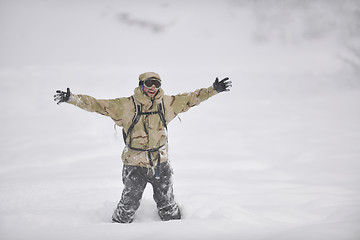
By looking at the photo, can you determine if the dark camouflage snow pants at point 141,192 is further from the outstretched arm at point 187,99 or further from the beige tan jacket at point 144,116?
the outstretched arm at point 187,99

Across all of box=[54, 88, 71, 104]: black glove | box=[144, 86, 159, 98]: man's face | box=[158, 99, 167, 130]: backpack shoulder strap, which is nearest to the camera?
box=[54, 88, 71, 104]: black glove

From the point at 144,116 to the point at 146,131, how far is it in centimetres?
15

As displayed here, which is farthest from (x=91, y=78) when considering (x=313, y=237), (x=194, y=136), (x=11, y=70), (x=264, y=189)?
(x=313, y=237)

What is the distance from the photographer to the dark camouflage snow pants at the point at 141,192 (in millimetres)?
3211

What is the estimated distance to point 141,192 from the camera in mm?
3287

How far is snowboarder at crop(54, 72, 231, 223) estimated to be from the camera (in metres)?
3.04

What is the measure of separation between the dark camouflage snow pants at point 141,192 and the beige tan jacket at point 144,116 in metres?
0.10

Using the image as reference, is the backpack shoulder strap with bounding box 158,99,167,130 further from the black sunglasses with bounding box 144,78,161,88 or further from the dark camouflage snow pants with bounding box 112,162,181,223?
the dark camouflage snow pants with bounding box 112,162,181,223

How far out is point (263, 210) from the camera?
137 inches

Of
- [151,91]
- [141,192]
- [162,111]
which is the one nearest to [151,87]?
[151,91]

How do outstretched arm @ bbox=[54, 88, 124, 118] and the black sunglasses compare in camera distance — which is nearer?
outstretched arm @ bbox=[54, 88, 124, 118]

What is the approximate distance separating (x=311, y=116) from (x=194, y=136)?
14.5 feet

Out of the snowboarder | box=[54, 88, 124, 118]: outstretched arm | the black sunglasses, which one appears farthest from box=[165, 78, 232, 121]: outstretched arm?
box=[54, 88, 124, 118]: outstretched arm

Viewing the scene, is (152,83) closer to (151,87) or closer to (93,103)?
(151,87)
